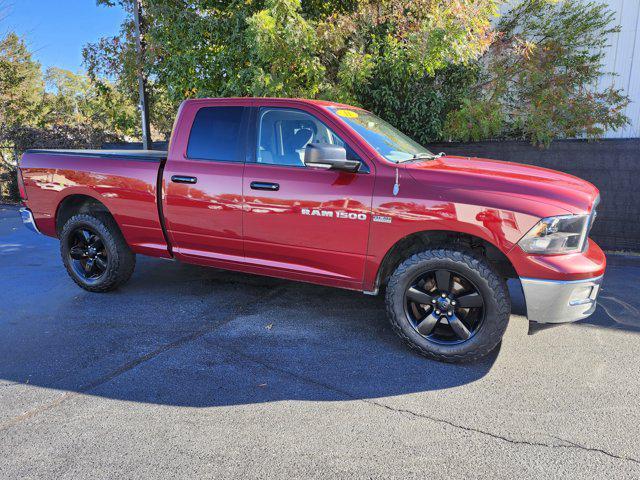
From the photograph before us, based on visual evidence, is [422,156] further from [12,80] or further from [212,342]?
[12,80]

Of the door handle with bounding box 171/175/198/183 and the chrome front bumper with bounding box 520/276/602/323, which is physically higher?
the door handle with bounding box 171/175/198/183

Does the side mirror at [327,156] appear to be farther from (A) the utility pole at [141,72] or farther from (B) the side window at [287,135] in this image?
(A) the utility pole at [141,72]

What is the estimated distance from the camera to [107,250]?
487 centimetres

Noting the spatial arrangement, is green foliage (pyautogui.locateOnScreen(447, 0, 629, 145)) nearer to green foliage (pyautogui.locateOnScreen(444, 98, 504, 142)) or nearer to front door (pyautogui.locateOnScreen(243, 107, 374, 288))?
green foliage (pyautogui.locateOnScreen(444, 98, 504, 142))

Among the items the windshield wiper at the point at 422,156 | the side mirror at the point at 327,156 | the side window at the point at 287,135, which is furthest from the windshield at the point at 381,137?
the side mirror at the point at 327,156

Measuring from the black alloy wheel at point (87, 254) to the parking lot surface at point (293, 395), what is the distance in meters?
0.37

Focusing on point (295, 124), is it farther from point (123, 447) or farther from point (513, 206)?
point (123, 447)

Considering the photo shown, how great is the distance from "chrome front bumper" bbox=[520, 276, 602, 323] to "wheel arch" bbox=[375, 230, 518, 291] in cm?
34

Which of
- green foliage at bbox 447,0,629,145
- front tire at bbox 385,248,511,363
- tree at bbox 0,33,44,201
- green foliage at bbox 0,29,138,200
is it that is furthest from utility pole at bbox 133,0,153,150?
front tire at bbox 385,248,511,363

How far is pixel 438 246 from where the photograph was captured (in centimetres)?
352

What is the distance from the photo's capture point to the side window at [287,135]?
395 cm

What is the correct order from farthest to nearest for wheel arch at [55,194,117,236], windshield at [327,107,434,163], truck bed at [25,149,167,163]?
wheel arch at [55,194,117,236] < truck bed at [25,149,167,163] < windshield at [327,107,434,163]

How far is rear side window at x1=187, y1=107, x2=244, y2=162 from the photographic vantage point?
424cm

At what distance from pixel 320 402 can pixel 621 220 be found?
21.3ft
